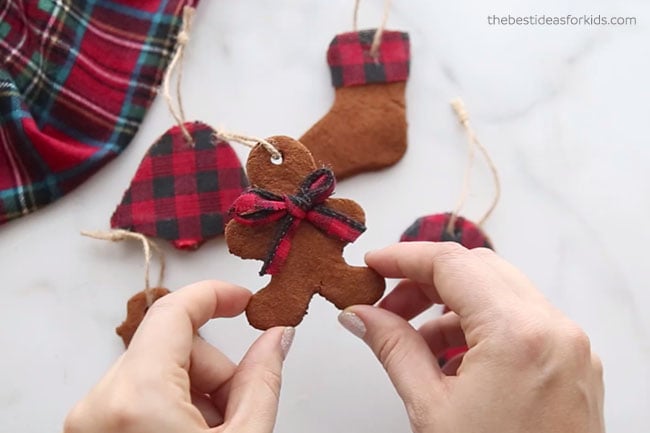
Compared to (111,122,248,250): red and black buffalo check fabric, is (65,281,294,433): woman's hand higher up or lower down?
lower down

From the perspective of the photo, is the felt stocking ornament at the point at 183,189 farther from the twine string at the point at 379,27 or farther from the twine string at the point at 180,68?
the twine string at the point at 379,27

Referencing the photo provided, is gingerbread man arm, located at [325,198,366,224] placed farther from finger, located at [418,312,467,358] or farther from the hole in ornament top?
finger, located at [418,312,467,358]

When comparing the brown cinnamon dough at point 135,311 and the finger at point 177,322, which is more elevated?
the finger at point 177,322

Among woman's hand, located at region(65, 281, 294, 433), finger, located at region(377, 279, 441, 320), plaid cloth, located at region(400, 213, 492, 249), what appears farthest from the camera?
plaid cloth, located at region(400, 213, 492, 249)

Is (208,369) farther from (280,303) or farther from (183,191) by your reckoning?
(183,191)

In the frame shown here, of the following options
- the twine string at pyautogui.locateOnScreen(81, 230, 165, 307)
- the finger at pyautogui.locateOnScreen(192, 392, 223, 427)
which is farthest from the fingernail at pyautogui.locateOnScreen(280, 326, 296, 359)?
the twine string at pyautogui.locateOnScreen(81, 230, 165, 307)

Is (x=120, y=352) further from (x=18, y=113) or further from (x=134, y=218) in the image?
(x=18, y=113)

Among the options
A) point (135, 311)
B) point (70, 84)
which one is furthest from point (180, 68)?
point (135, 311)

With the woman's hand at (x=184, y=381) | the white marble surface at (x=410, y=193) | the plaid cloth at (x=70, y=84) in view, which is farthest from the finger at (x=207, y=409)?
the plaid cloth at (x=70, y=84)
